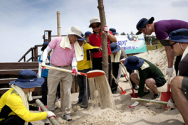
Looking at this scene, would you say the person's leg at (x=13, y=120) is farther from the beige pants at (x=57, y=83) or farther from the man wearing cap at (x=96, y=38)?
the man wearing cap at (x=96, y=38)

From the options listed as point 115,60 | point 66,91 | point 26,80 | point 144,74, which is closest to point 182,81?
point 144,74

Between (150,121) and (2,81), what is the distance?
15.5 ft

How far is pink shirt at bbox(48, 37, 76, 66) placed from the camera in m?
3.06

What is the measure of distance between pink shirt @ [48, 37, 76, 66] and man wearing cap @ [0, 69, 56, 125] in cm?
102

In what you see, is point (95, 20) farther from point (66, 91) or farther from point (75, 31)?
point (66, 91)

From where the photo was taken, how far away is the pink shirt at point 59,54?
3.06 meters

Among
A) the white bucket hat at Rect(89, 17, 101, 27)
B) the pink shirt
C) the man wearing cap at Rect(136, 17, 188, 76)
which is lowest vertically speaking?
the pink shirt

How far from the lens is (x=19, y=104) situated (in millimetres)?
1901

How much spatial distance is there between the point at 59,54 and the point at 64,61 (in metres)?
0.17

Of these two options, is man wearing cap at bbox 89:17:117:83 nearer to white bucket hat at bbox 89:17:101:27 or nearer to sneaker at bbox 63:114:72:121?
white bucket hat at bbox 89:17:101:27

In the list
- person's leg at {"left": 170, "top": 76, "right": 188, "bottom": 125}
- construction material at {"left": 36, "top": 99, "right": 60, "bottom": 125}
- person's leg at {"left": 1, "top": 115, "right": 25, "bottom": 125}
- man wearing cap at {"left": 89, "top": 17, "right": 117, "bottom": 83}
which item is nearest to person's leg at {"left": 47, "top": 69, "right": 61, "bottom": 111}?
construction material at {"left": 36, "top": 99, "right": 60, "bottom": 125}

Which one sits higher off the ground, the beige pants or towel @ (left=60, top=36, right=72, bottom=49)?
towel @ (left=60, top=36, right=72, bottom=49)

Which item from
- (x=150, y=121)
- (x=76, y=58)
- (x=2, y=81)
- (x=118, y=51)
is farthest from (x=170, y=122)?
(x=2, y=81)

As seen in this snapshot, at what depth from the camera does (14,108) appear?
1.89 m
